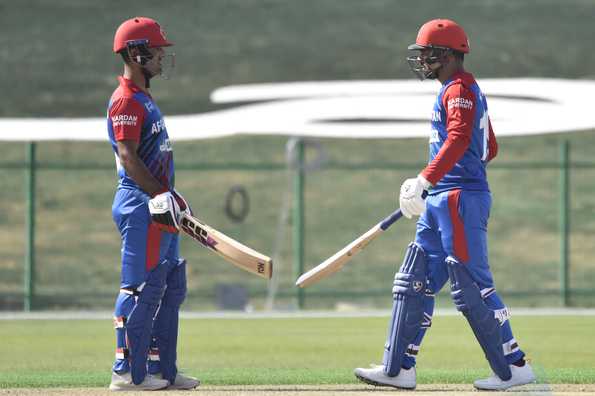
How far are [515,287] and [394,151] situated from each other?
7.57 meters

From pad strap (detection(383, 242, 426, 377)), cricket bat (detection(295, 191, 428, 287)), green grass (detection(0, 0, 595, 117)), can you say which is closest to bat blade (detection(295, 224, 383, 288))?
cricket bat (detection(295, 191, 428, 287))

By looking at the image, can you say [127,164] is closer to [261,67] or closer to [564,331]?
[564,331]

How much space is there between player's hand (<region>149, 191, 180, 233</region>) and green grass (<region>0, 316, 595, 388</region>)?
1.56 m

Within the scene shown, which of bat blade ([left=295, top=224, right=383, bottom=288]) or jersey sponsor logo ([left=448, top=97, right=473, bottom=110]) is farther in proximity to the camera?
bat blade ([left=295, top=224, right=383, bottom=288])

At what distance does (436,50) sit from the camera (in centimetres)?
918

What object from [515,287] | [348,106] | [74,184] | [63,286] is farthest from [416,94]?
[74,184]

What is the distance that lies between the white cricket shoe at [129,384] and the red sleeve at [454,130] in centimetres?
213

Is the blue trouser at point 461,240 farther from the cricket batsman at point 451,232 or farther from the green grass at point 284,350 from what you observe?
the green grass at point 284,350

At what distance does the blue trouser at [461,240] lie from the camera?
8.84 meters

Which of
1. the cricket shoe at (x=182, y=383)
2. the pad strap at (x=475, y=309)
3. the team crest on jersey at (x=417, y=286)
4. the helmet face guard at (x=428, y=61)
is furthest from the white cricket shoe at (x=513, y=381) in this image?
the helmet face guard at (x=428, y=61)

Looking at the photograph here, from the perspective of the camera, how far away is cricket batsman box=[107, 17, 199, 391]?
29.0 feet

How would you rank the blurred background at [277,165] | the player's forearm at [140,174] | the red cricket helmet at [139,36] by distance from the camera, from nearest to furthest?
the player's forearm at [140,174]
the red cricket helmet at [139,36]
the blurred background at [277,165]

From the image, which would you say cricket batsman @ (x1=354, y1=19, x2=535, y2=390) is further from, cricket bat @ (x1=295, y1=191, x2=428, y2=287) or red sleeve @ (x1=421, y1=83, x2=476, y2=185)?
cricket bat @ (x1=295, y1=191, x2=428, y2=287)

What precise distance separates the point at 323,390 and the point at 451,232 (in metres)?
1.32
